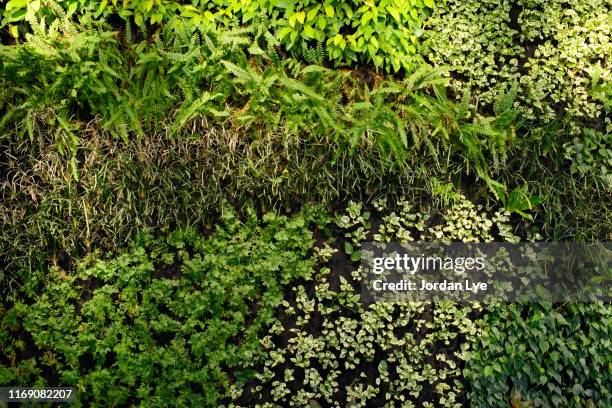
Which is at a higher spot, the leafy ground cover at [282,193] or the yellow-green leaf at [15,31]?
the yellow-green leaf at [15,31]

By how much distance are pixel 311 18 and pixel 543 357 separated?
337 centimetres

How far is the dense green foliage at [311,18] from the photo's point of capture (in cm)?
490

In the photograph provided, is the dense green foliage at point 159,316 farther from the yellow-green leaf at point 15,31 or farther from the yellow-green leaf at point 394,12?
the yellow-green leaf at point 15,31

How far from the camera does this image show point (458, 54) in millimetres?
5086

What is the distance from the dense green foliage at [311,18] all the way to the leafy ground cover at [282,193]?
0.07ft

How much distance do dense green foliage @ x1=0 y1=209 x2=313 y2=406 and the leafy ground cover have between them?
0.06 ft

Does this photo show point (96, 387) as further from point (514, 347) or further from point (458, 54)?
point (458, 54)

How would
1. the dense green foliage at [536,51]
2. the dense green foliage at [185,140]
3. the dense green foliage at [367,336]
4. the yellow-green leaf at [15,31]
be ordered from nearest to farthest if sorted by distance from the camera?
the dense green foliage at [185,140], the dense green foliage at [367,336], the yellow-green leaf at [15,31], the dense green foliage at [536,51]

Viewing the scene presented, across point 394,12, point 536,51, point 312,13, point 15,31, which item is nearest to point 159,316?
point 15,31

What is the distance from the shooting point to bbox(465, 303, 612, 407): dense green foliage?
16.1 ft

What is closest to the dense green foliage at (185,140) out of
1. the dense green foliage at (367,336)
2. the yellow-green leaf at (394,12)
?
the dense green foliage at (367,336)

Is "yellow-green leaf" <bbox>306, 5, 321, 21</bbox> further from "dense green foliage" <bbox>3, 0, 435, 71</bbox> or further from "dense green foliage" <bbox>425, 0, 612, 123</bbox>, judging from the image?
"dense green foliage" <bbox>425, 0, 612, 123</bbox>

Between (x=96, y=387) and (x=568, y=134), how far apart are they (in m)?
4.33

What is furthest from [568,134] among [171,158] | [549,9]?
[171,158]
